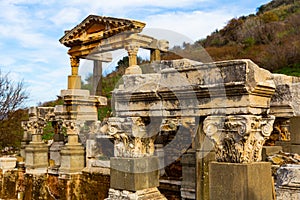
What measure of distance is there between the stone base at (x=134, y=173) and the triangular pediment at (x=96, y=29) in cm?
796

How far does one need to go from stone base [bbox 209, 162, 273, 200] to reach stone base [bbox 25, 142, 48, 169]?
7.33 meters

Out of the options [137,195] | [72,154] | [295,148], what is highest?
[295,148]

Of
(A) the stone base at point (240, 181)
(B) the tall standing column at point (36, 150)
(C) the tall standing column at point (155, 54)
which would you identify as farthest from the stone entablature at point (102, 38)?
(A) the stone base at point (240, 181)

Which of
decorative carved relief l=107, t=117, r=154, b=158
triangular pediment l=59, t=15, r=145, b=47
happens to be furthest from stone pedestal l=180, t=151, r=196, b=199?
triangular pediment l=59, t=15, r=145, b=47

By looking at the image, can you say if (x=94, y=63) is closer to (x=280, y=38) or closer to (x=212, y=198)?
(x=212, y=198)

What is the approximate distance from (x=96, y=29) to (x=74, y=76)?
236 cm

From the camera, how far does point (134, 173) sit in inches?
209

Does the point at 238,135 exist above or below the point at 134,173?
above

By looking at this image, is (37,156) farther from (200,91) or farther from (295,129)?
(200,91)

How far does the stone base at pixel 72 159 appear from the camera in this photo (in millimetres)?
9359

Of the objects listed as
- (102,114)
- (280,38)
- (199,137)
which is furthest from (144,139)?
(280,38)

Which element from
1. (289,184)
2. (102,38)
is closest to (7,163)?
(102,38)

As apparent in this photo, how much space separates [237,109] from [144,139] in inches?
64.3

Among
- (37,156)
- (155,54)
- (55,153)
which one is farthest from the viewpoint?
(155,54)
